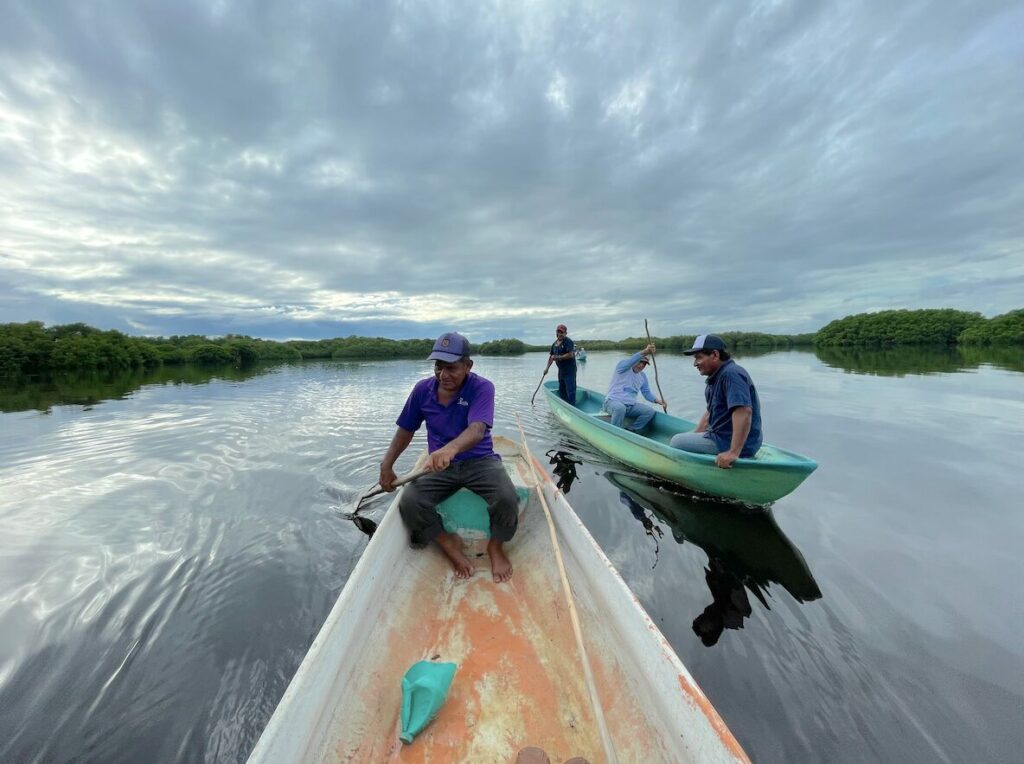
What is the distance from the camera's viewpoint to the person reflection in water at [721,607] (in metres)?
3.55

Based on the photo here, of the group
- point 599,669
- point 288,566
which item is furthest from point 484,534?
→ point 288,566

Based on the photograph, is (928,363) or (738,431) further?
(928,363)

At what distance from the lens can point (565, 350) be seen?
1168cm

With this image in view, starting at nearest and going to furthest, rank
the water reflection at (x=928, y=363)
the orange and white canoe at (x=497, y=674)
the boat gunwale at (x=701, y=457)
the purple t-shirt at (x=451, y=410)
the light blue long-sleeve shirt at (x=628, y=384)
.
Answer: the orange and white canoe at (x=497, y=674)
the purple t-shirt at (x=451, y=410)
the boat gunwale at (x=701, y=457)
the light blue long-sleeve shirt at (x=628, y=384)
the water reflection at (x=928, y=363)

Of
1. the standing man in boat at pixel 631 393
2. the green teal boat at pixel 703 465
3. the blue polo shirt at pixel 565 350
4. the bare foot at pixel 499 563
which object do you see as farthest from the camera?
the blue polo shirt at pixel 565 350

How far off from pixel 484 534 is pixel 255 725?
2.35 meters

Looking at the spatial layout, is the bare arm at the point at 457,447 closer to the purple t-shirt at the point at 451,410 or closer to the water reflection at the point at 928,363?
the purple t-shirt at the point at 451,410

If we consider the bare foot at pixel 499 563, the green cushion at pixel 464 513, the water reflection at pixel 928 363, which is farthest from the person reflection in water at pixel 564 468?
the water reflection at pixel 928 363

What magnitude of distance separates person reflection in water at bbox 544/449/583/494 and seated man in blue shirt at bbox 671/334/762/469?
2.46 metres

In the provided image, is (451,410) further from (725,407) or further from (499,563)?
(725,407)

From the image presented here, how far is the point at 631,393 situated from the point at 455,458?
233 inches

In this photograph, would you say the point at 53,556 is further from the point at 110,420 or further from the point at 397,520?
Answer: the point at 110,420

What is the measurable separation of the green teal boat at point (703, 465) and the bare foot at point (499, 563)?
10.8 ft

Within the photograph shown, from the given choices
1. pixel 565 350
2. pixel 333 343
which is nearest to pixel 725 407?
pixel 565 350
